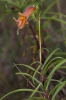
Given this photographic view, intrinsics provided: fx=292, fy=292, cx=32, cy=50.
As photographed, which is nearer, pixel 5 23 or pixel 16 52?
pixel 16 52

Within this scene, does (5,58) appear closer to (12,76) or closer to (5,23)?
(12,76)

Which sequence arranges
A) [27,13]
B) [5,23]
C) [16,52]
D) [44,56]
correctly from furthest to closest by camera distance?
1. [5,23]
2. [16,52]
3. [44,56]
4. [27,13]

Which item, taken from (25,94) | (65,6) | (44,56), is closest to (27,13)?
(44,56)

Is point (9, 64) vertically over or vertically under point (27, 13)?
under

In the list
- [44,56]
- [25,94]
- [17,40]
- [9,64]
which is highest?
[44,56]

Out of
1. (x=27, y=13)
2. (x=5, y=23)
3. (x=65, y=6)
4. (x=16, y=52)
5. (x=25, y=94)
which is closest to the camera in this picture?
(x=27, y=13)

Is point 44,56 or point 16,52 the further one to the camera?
point 16,52

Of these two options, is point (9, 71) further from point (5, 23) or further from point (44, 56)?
point (44, 56)

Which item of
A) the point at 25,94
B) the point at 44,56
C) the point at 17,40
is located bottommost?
the point at 25,94

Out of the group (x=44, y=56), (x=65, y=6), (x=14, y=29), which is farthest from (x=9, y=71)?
(x=44, y=56)
